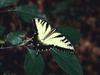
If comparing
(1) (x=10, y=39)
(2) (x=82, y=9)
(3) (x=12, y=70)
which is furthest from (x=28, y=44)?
(2) (x=82, y=9)

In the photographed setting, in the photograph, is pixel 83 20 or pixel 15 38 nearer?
pixel 15 38

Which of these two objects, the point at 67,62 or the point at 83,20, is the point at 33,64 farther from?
the point at 83,20

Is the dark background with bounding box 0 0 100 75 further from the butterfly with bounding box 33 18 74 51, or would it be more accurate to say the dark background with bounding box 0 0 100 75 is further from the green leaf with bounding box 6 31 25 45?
the butterfly with bounding box 33 18 74 51

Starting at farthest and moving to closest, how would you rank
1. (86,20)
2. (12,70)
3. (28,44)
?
(86,20)
(12,70)
(28,44)

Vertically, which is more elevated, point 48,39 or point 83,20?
point 83,20

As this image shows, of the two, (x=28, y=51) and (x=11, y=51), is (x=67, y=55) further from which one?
(x=11, y=51)

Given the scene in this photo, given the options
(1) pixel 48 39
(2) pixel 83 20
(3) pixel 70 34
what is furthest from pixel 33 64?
(2) pixel 83 20

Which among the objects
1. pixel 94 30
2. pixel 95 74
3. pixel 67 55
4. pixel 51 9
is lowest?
pixel 95 74

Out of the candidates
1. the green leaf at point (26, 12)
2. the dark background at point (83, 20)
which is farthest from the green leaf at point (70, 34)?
the dark background at point (83, 20)
